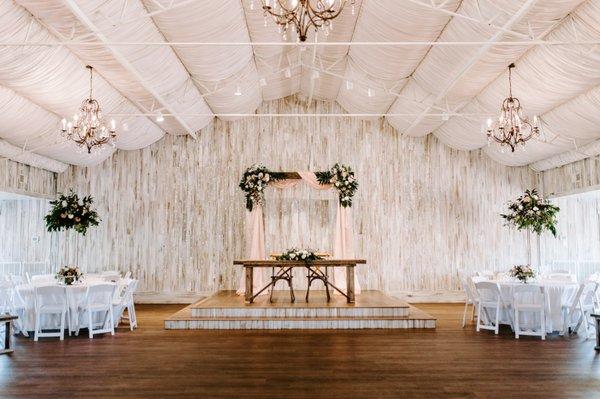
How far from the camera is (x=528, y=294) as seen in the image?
8.34 m

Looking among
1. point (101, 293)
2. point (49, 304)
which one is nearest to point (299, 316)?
point (101, 293)

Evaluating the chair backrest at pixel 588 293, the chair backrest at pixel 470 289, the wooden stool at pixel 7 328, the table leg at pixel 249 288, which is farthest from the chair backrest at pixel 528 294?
the wooden stool at pixel 7 328

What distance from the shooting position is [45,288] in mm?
7816

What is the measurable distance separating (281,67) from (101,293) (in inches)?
251

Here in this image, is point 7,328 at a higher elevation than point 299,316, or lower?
higher

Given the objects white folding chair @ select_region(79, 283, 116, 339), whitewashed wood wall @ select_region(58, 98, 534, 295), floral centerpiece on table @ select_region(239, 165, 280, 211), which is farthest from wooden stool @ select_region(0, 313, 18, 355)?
whitewashed wood wall @ select_region(58, 98, 534, 295)

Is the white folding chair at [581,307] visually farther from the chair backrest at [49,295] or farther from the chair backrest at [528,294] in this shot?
the chair backrest at [49,295]

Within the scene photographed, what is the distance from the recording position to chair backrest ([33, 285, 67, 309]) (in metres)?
7.82

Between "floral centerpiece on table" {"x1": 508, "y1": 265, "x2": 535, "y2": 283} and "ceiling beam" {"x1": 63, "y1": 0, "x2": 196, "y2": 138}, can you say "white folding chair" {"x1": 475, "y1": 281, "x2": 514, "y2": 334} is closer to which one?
"floral centerpiece on table" {"x1": 508, "y1": 265, "x2": 535, "y2": 283}

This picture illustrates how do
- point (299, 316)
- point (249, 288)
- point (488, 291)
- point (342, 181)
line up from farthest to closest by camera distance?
point (342, 181) → point (249, 288) → point (299, 316) → point (488, 291)

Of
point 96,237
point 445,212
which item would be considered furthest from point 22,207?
point 445,212

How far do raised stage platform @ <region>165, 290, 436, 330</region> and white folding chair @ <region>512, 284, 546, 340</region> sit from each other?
4.53ft

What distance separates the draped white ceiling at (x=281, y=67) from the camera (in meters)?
Answer: 7.11

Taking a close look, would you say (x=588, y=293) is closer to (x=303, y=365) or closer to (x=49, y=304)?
(x=303, y=365)
